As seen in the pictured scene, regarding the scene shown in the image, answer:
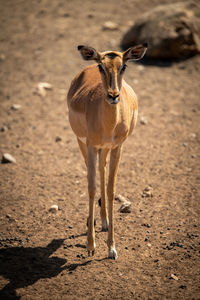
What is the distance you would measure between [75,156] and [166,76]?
184 inches

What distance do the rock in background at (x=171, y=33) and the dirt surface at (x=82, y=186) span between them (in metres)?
0.42

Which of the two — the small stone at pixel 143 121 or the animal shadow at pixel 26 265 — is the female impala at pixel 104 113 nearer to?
the animal shadow at pixel 26 265

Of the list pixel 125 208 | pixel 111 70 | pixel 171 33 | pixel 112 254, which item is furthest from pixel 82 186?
pixel 171 33

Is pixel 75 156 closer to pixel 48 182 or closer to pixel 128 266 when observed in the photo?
pixel 48 182

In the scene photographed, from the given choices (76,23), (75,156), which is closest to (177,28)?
(76,23)

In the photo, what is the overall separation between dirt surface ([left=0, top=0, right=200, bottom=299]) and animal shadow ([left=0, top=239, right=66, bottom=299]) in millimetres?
13

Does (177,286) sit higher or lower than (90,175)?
lower

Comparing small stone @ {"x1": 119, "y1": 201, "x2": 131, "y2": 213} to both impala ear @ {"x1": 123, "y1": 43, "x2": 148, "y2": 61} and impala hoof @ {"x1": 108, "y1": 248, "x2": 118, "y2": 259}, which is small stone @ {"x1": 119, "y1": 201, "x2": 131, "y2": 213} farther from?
impala ear @ {"x1": 123, "y1": 43, "x2": 148, "y2": 61}

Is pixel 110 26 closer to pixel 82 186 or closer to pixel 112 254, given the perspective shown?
pixel 82 186

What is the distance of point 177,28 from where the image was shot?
11.5 m

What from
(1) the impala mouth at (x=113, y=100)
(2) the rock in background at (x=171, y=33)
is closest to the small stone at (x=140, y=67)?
(2) the rock in background at (x=171, y=33)

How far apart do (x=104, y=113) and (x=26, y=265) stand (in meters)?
Result: 2.27

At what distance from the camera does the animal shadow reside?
4597 millimetres

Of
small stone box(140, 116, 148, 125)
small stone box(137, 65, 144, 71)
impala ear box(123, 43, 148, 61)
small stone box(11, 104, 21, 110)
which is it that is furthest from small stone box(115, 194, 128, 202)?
small stone box(137, 65, 144, 71)
